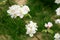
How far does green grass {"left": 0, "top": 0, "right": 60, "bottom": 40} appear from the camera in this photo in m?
5.02

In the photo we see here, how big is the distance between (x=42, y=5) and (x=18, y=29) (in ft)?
2.92

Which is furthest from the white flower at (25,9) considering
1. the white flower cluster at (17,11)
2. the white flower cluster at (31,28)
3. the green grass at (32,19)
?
the white flower cluster at (31,28)

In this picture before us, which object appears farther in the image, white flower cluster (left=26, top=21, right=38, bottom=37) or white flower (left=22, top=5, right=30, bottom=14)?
white flower (left=22, top=5, right=30, bottom=14)

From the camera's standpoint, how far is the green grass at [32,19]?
197 inches

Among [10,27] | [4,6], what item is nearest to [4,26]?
[10,27]

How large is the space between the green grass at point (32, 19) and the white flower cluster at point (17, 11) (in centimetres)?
9

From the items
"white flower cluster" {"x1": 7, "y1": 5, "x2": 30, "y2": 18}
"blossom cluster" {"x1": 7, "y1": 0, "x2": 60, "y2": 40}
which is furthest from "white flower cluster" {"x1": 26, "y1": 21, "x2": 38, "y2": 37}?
"white flower cluster" {"x1": 7, "y1": 5, "x2": 30, "y2": 18}

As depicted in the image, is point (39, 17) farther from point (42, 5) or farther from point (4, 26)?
point (4, 26)

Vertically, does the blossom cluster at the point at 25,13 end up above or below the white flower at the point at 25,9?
below

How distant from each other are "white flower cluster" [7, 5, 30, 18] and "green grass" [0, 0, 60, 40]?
94 mm

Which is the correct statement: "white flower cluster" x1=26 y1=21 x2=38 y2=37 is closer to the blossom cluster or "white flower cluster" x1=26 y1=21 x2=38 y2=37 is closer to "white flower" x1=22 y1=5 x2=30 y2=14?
the blossom cluster

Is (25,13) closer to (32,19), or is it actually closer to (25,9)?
(25,9)

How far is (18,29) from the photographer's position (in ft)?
16.5

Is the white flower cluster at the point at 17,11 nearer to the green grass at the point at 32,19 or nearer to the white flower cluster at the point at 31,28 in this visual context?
the green grass at the point at 32,19
